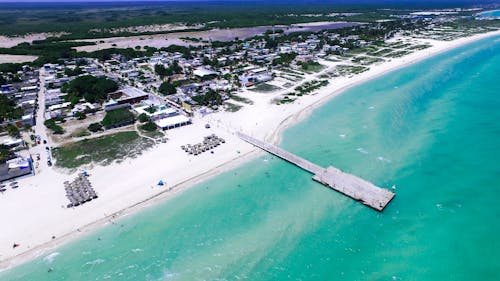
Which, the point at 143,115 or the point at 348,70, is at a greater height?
the point at 348,70

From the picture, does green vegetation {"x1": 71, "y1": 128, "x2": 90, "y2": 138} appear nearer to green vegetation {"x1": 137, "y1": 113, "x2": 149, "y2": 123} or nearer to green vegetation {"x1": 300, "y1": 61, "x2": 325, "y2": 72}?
green vegetation {"x1": 137, "y1": 113, "x2": 149, "y2": 123}

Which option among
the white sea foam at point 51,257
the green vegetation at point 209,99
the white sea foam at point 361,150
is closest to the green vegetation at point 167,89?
the green vegetation at point 209,99

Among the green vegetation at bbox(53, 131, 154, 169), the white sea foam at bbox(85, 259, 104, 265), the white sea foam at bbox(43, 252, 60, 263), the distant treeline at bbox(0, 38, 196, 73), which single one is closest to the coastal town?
the green vegetation at bbox(53, 131, 154, 169)

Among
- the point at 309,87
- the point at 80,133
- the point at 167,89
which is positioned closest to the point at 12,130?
the point at 80,133

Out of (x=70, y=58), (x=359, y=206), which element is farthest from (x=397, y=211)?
(x=70, y=58)

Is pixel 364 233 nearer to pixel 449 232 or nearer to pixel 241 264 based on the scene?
pixel 449 232

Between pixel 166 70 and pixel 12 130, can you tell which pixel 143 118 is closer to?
pixel 12 130
